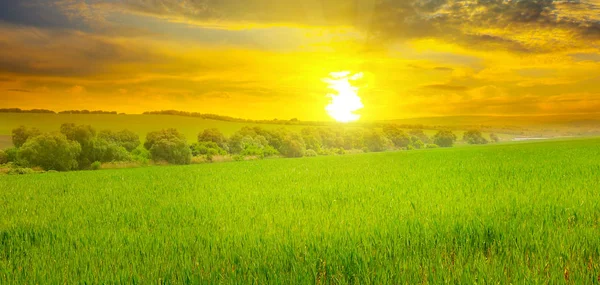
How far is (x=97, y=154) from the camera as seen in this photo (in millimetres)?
39375

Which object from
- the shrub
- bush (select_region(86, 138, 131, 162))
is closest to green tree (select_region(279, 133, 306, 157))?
bush (select_region(86, 138, 131, 162))

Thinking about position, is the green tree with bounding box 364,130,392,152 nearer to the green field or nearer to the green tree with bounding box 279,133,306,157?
the green tree with bounding box 279,133,306,157

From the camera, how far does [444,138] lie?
89.1 meters

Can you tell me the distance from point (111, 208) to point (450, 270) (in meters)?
8.56

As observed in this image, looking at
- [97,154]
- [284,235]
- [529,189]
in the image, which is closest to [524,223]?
[284,235]

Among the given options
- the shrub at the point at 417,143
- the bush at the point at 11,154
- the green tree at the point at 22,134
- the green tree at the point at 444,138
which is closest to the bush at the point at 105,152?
the green tree at the point at 22,134

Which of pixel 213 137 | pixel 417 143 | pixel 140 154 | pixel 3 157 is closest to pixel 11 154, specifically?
pixel 3 157

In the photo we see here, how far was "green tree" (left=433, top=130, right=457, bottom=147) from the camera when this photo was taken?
88750 mm

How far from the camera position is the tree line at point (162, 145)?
36.1m

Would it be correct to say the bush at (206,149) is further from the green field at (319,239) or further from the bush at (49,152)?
the green field at (319,239)

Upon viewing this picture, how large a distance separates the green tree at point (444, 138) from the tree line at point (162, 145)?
21126 millimetres

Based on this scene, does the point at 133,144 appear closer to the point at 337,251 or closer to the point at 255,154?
the point at 255,154

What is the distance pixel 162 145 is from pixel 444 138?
64.9 m

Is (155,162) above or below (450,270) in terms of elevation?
below
